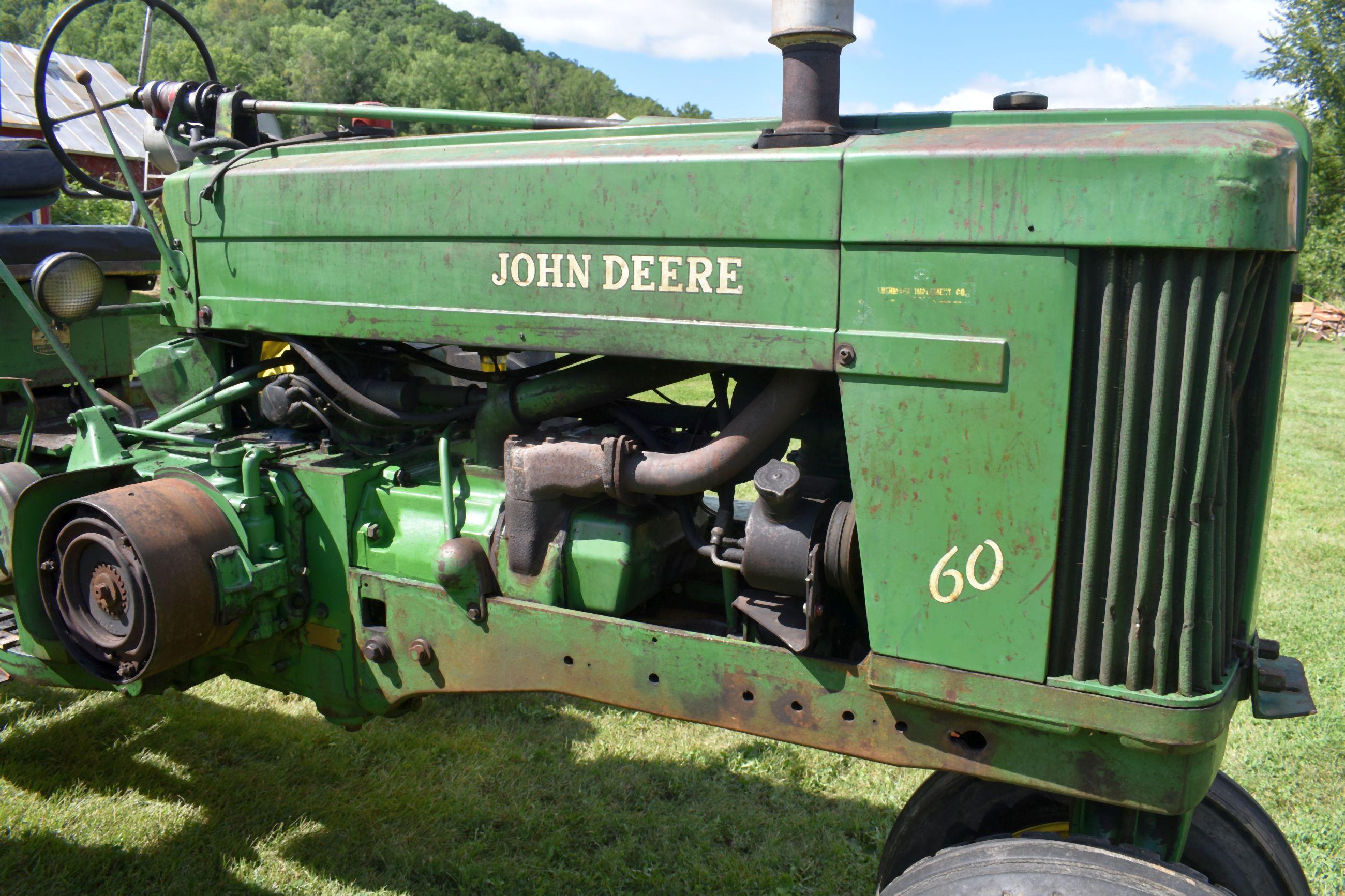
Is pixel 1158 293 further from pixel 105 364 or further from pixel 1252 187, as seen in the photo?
pixel 105 364

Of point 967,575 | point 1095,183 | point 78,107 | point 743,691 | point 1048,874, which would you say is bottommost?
point 1048,874

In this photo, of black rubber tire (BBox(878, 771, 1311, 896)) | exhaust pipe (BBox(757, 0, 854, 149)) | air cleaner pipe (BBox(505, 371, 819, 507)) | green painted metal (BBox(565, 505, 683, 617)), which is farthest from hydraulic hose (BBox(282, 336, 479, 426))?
black rubber tire (BBox(878, 771, 1311, 896))

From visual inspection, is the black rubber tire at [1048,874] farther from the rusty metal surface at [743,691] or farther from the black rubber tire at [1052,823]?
the black rubber tire at [1052,823]

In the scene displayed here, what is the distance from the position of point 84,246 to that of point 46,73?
4.49 ft

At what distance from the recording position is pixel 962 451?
1.75 meters

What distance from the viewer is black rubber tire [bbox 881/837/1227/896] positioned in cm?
169

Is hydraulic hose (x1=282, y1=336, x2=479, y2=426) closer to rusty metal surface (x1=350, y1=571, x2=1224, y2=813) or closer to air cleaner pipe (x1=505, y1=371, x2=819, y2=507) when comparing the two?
air cleaner pipe (x1=505, y1=371, x2=819, y2=507)

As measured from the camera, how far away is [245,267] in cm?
267

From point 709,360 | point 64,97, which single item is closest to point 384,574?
point 709,360

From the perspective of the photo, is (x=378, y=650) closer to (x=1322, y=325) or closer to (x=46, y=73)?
(x=46, y=73)

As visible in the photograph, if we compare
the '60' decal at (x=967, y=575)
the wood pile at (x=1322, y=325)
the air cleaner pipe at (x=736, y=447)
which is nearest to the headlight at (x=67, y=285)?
the air cleaner pipe at (x=736, y=447)

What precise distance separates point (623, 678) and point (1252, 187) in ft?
4.83

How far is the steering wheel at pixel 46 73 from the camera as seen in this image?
2.76 m

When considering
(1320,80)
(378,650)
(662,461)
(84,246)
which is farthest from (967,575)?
(1320,80)
